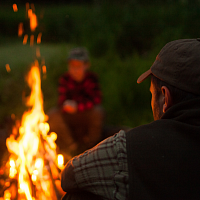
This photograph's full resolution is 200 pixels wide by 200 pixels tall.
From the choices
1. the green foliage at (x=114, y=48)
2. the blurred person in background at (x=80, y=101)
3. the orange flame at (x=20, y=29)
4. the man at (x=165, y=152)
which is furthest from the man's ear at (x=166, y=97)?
the orange flame at (x=20, y=29)

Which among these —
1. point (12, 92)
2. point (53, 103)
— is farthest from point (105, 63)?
point (12, 92)

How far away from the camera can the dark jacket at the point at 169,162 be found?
1027mm

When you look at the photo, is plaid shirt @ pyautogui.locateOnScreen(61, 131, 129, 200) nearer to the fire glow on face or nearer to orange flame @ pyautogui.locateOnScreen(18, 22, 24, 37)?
the fire glow on face

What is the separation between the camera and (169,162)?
103 cm

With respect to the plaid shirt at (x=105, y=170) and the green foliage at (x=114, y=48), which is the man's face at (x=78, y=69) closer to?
the green foliage at (x=114, y=48)

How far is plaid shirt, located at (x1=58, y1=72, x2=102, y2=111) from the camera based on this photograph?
11.1 ft

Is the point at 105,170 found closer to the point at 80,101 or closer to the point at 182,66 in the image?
the point at 182,66

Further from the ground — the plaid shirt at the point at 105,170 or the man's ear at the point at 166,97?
the man's ear at the point at 166,97

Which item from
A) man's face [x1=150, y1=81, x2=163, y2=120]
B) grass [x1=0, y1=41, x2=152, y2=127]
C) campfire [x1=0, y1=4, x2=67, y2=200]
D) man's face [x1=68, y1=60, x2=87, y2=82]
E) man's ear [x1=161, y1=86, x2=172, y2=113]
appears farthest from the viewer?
grass [x1=0, y1=41, x2=152, y2=127]

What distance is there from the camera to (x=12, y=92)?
491cm

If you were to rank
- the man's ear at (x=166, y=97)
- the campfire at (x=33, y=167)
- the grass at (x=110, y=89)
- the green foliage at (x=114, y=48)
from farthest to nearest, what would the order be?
1. the green foliage at (x=114, y=48)
2. the grass at (x=110, y=89)
3. the campfire at (x=33, y=167)
4. the man's ear at (x=166, y=97)

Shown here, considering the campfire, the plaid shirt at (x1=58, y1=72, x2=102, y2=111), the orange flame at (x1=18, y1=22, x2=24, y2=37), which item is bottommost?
the campfire

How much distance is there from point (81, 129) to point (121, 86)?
54.4 inches

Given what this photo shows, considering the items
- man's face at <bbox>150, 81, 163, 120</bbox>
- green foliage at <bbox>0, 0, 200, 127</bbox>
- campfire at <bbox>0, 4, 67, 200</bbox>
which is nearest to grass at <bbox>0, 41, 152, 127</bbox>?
green foliage at <bbox>0, 0, 200, 127</bbox>
